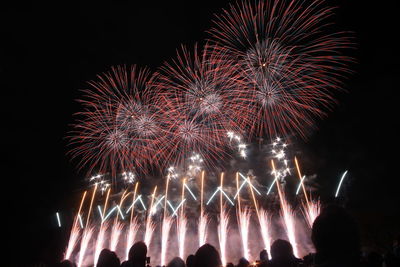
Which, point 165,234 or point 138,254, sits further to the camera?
point 165,234

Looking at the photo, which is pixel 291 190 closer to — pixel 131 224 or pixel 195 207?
pixel 195 207

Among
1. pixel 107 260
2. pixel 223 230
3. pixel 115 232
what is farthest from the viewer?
pixel 115 232

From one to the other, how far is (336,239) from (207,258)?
2967 millimetres

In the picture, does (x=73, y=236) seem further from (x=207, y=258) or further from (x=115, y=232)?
(x=207, y=258)

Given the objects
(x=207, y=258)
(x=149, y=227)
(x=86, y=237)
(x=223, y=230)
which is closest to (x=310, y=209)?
(x=223, y=230)

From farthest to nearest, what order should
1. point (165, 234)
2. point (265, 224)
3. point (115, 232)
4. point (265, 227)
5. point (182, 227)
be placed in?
point (115, 232), point (182, 227), point (165, 234), point (265, 224), point (265, 227)

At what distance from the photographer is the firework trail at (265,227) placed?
34875mm

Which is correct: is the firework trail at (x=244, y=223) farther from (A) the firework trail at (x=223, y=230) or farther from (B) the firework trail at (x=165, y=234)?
(B) the firework trail at (x=165, y=234)

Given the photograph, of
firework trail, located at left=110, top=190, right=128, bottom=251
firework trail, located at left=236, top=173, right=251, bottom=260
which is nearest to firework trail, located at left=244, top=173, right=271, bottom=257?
firework trail, located at left=236, top=173, right=251, bottom=260

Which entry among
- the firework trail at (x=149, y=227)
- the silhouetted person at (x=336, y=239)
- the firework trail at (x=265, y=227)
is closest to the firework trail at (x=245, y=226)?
the firework trail at (x=265, y=227)

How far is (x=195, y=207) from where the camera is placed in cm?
4478

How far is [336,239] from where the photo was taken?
10.8 ft

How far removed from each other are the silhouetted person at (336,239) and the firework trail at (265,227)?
3394 cm

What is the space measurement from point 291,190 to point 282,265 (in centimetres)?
3829
